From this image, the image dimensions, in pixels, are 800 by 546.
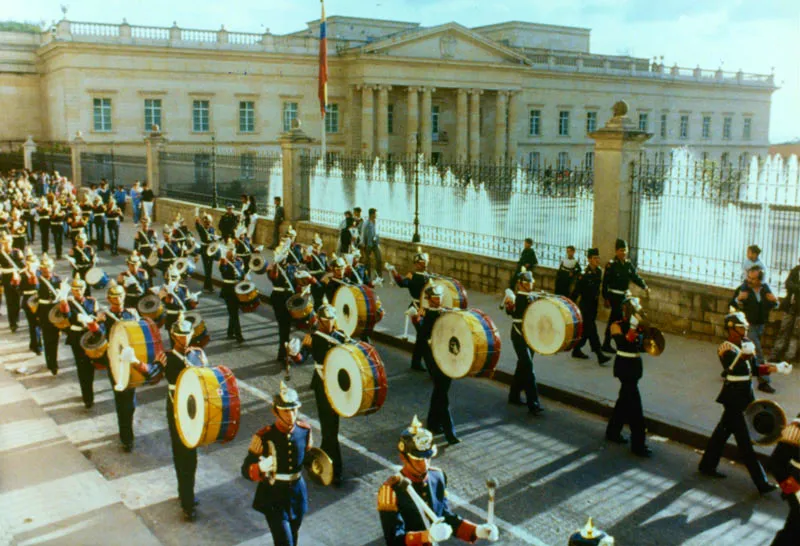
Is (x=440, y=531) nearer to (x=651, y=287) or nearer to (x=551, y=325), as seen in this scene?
(x=551, y=325)

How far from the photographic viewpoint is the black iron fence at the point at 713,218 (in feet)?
42.1

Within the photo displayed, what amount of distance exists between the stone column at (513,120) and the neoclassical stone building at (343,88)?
0.11 metres

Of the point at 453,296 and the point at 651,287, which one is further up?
the point at 453,296

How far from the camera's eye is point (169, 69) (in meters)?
50.5

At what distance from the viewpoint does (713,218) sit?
13773mm

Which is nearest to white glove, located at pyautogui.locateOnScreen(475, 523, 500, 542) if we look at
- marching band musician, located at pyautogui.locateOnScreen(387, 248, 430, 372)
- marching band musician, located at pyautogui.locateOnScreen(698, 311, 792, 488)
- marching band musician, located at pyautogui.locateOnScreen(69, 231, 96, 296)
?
marching band musician, located at pyautogui.locateOnScreen(698, 311, 792, 488)

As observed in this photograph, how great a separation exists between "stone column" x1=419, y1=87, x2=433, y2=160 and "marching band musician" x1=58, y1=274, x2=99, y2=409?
48.5 m

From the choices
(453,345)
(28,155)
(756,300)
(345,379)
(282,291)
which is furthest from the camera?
(28,155)

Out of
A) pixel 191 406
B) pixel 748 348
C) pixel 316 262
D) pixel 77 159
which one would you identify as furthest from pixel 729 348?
pixel 77 159

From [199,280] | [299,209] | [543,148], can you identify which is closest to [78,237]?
[199,280]

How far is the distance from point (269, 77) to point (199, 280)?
35476 millimetres

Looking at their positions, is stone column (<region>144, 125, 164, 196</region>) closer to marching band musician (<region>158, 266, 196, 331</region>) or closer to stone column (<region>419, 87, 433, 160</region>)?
marching band musician (<region>158, 266, 196, 331</region>)

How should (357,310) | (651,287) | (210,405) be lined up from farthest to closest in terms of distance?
1. (651,287)
2. (357,310)
3. (210,405)

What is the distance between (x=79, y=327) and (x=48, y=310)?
6.84 ft
